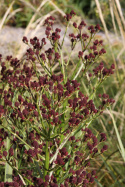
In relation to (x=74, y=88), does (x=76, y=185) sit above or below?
below

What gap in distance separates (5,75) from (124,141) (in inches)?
70.9

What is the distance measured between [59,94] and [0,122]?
33 centimetres

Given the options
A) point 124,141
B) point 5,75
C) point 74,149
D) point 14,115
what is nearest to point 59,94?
point 14,115

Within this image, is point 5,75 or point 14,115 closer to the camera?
point 14,115

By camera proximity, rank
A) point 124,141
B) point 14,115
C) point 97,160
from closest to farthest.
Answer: point 14,115 → point 97,160 → point 124,141

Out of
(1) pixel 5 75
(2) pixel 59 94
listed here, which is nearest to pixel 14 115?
(2) pixel 59 94

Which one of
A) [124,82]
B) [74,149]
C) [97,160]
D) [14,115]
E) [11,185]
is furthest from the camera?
[124,82]

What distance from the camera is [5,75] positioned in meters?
1.87

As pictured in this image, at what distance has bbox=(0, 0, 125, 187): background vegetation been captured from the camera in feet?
7.84

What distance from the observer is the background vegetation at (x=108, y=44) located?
2.39m

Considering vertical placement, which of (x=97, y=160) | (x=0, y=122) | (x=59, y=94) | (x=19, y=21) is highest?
(x=19, y=21)

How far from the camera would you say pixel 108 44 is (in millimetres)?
3816

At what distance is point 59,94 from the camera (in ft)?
4.20

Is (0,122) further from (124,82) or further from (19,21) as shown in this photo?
(19,21)
